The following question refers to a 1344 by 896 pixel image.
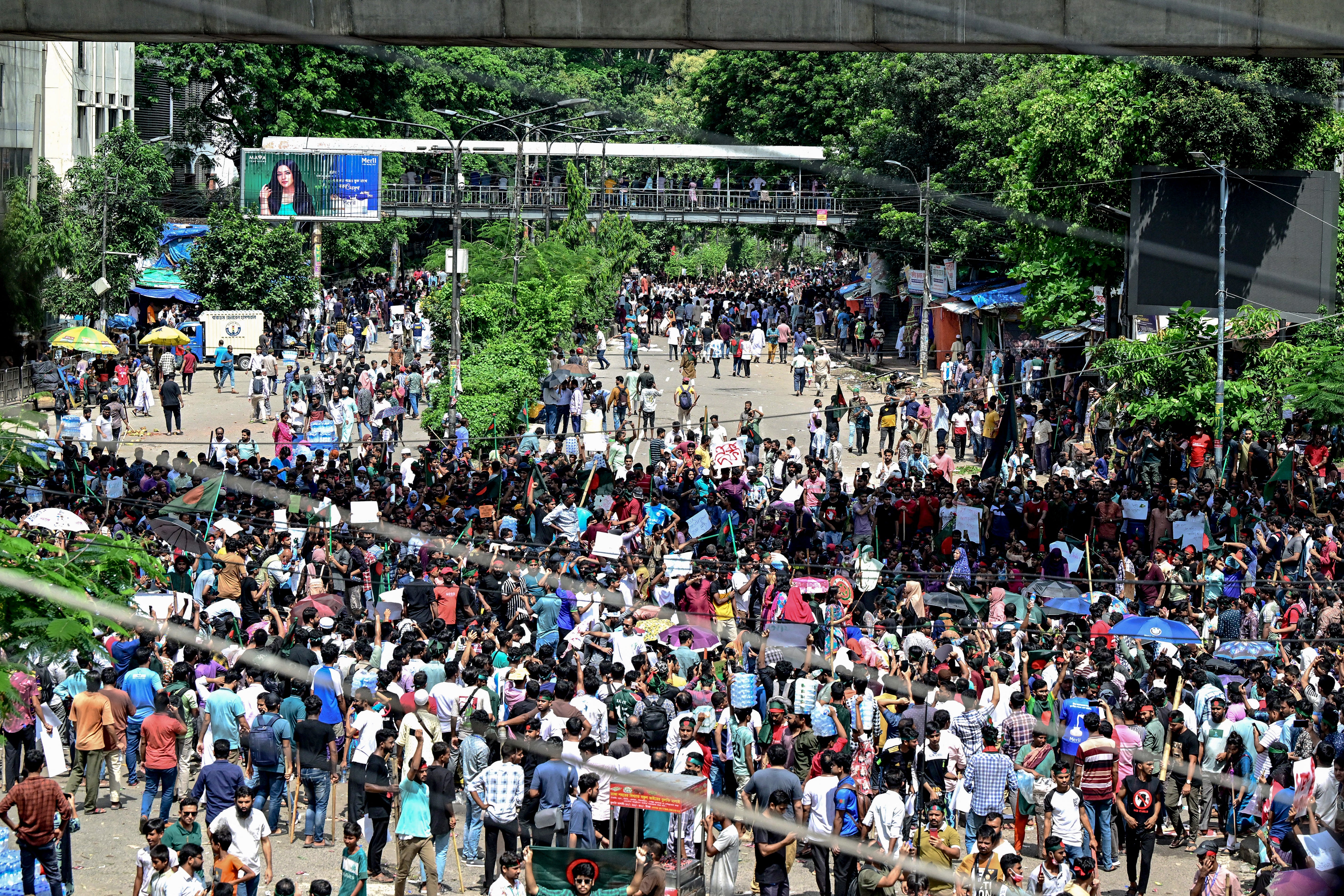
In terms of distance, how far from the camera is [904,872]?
32.6 feet

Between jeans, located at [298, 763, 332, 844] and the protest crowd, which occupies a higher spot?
the protest crowd

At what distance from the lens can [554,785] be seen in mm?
10508

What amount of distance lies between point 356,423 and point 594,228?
24.3 metres

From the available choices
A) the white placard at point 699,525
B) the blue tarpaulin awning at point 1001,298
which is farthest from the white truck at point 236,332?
the white placard at point 699,525

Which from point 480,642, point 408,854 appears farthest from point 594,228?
point 408,854

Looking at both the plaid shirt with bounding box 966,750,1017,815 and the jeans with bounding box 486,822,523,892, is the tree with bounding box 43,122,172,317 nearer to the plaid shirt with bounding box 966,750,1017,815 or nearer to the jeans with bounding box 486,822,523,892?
the jeans with bounding box 486,822,523,892

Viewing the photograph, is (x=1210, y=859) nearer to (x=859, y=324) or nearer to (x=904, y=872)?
(x=904, y=872)

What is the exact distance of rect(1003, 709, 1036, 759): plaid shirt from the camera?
1156 cm

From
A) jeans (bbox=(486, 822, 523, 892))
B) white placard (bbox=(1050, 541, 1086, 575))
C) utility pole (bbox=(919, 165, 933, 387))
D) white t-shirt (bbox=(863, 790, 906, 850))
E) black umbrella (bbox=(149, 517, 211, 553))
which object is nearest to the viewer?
white t-shirt (bbox=(863, 790, 906, 850))

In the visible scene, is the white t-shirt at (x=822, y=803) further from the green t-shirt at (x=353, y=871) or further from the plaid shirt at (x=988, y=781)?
the green t-shirt at (x=353, y=871)

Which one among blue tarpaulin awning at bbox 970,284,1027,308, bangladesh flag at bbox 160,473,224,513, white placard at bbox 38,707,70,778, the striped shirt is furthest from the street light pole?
white placard at bbox 38,707,70,778

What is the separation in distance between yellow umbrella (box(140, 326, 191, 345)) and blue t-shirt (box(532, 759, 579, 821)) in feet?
91.1

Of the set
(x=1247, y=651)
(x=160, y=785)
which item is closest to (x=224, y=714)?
(x=160, y=785)

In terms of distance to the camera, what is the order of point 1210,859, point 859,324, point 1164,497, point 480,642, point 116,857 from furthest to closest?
1. point 859,324
2. point 1164,497
3. point 480,642
4. point 116,857
5. point 1210,859
